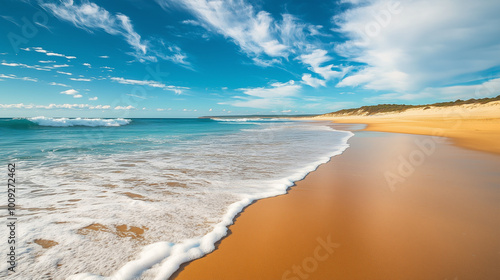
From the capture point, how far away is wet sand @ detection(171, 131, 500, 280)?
7.48 ft

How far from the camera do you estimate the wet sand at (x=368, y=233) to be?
2281mm

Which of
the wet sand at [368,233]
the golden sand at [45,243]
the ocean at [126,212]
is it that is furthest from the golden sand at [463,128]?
the golden sand at [45,243]

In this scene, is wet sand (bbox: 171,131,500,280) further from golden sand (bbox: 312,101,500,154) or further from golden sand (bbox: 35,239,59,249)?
golden sand (bbox: 312,101,500,154)

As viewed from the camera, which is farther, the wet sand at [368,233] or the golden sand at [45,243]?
the golden sand at [45,243]

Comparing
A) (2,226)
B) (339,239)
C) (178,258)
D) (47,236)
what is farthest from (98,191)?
(339,239)

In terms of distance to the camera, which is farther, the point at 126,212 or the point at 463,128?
the point at 463,128

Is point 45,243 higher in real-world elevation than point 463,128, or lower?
lower

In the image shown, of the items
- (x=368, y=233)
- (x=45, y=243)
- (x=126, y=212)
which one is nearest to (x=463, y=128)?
(x=368, y=233)

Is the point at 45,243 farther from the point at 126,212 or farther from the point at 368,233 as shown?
the point at 368,233

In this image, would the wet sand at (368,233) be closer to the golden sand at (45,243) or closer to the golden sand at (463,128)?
the golden sand at (45,243)

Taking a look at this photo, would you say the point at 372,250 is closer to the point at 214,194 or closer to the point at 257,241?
the point at 257,241

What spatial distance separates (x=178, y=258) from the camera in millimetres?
2469

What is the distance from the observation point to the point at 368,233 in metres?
2.94

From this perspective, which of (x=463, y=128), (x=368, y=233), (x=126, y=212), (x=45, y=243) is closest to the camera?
(x=45, y=243)
